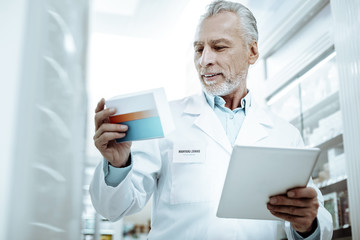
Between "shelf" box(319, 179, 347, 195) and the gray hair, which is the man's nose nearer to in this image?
the gray hair

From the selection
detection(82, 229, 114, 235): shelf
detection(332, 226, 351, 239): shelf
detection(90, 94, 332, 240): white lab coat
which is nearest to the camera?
detection(90, 94, 332, 240): white lab coat

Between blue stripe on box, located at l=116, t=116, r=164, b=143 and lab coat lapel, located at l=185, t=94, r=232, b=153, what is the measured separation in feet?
1.43

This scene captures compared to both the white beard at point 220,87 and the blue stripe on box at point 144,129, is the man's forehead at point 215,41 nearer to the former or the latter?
the white beard at point 220,87

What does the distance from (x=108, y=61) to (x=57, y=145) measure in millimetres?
4348

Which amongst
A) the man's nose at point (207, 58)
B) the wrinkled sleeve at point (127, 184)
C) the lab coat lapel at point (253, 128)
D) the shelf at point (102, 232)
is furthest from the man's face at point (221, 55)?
the shelf at point (102, 232)

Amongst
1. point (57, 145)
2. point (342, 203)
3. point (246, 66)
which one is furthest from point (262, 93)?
point (57, 145)

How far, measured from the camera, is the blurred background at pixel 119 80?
0.55 meters

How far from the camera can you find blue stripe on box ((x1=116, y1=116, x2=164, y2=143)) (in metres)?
1.28

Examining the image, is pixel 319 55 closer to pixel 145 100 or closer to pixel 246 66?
pixel 246 66

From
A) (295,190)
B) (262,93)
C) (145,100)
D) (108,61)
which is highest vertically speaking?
(108,61)

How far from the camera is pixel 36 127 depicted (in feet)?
1.97

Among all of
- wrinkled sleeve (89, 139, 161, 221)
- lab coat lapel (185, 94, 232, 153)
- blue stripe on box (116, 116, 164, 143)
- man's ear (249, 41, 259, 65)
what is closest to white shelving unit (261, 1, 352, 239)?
man's ear (249, 41, 259, 65)

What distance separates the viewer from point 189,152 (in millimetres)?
1617

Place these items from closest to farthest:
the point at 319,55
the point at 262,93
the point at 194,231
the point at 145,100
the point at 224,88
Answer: the point at 145,100 → the point at 194,231 → the point at 224,88 → the point at 319,55 → the point at 262,93
